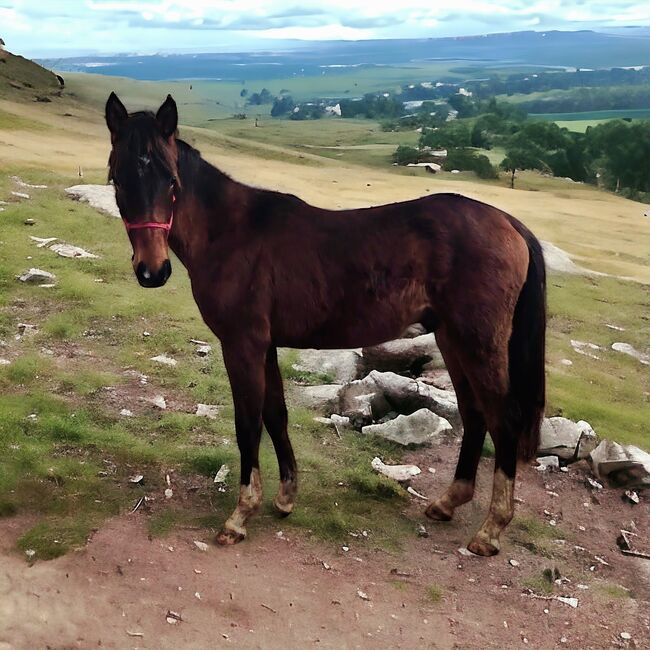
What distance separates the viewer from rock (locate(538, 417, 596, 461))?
7098 millimetres

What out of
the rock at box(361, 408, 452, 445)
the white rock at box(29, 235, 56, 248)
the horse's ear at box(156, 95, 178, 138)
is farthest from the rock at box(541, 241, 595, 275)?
the horse's ear at box(156, 95, 178, 138)

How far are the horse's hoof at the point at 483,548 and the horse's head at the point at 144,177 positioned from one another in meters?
3.46

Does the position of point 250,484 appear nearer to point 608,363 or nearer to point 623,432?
point 623,432

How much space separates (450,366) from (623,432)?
405cm

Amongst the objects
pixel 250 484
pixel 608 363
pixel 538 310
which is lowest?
pixel 608 363

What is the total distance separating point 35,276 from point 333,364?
5716 mm

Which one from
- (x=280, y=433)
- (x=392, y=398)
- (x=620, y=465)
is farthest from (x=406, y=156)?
(x=280, y=433)

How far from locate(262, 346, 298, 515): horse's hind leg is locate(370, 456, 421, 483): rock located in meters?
1.21

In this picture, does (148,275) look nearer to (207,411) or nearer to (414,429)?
(207,411)

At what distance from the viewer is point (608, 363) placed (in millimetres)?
12039

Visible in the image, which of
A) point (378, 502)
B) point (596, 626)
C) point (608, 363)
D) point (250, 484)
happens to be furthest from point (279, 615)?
point (608, 363)

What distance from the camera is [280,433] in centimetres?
568

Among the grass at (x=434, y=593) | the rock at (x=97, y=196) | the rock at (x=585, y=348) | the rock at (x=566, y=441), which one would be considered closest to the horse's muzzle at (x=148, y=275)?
→ the grass at (x=434, y=593)

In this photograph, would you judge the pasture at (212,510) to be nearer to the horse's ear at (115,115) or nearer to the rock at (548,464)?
the rock at (548,464)
